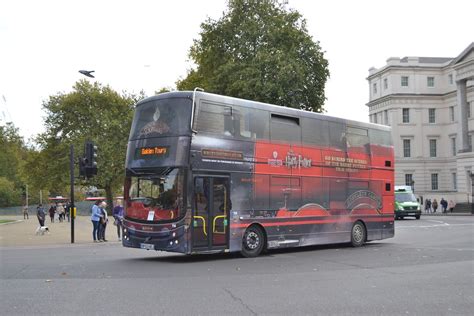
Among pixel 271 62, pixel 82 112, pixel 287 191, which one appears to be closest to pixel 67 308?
pixel 287 191

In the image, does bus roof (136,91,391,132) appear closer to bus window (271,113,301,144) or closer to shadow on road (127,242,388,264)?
bus window (271,113,301,144)

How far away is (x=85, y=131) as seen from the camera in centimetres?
6775

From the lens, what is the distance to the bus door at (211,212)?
51.8 feet

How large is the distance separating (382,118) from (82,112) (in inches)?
1663

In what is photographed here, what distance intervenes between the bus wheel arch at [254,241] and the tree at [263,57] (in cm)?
2548

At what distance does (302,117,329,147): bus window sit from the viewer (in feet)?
62.2

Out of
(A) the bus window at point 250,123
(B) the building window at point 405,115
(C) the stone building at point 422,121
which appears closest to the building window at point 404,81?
(C) the stone building at point 422,121

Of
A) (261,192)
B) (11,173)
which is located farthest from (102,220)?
(11,173)

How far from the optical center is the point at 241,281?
1202 cm

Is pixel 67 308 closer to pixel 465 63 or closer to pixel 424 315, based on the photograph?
pixel 424 315

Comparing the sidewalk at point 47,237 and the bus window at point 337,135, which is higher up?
the bus window at point 337,135

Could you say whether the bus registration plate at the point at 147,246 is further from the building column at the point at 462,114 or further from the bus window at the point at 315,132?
the building column at the point at 462,114

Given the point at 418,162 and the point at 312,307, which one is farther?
Answer: the point at 418,162

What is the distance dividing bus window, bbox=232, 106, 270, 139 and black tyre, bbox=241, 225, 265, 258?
2619 mm
